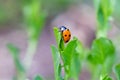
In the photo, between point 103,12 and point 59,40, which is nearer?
point 59,40

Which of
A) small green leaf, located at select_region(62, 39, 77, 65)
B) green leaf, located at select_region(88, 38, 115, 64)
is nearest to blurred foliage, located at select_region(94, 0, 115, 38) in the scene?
green leaf, located at select_region(88, 38, 115, 64)

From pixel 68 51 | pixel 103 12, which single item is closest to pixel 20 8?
pixel 103 12

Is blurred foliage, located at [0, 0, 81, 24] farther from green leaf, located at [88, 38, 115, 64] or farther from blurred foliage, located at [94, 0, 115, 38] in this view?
green leaf, located at [88, 38, 115, 64]

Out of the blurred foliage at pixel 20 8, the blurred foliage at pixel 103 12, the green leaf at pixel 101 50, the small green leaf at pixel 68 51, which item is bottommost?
the small green leaf at pixel 68 51

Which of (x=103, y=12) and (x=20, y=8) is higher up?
(x=20, y=8)

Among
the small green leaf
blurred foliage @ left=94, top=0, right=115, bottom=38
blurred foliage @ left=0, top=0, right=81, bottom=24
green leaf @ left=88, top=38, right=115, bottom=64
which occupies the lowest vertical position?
the small green leaf

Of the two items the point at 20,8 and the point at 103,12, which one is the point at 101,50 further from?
the point at 20,8

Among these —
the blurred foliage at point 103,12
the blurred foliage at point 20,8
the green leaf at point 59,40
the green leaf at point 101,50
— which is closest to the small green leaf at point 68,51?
the green leaf at point 59,40

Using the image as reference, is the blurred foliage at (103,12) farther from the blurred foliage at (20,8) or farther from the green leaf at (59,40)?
the blurred foliage at (20,8)
